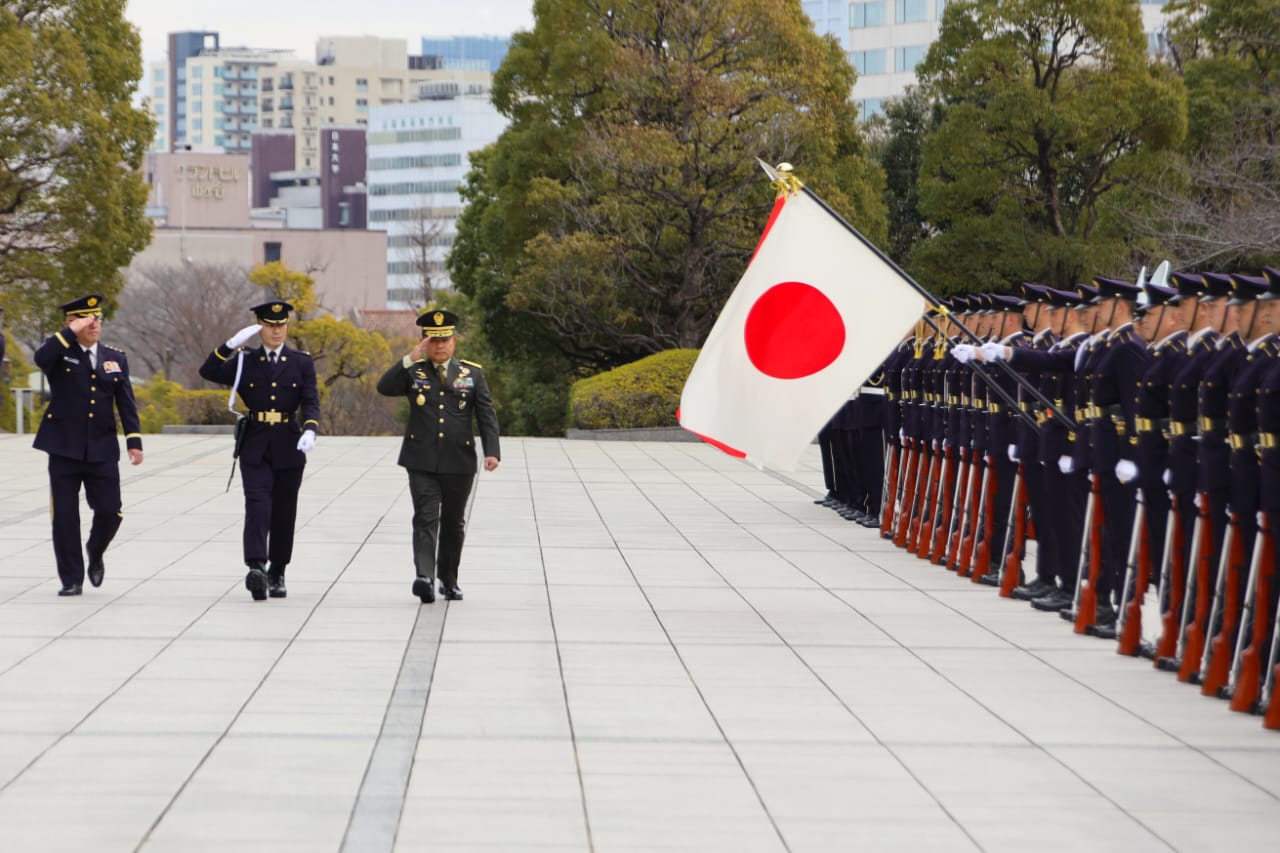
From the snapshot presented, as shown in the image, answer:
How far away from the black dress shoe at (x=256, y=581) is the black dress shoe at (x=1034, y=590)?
15.6 ft

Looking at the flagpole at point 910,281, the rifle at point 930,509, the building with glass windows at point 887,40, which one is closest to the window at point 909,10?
the building with glass windows at point 887,40

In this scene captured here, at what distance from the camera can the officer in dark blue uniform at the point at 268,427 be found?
9945 mm

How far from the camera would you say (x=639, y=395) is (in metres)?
29.3

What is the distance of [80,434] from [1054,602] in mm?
6028

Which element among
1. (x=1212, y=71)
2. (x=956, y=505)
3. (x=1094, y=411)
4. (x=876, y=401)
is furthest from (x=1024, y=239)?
(x=1094, y=411)

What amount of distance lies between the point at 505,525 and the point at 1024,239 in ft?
68.1

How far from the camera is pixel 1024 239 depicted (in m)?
32.9

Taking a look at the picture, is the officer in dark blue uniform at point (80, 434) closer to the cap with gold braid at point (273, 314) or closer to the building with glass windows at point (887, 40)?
the cap with gold braid at point (273, 314)

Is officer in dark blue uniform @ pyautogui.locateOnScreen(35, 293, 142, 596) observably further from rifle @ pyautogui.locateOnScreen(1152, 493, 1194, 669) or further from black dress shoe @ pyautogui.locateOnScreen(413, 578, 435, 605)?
rifle @ pyautogui.locateOnScreen(1152, 493, 1194, 669)

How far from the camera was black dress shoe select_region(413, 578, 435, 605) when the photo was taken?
9.90 meters

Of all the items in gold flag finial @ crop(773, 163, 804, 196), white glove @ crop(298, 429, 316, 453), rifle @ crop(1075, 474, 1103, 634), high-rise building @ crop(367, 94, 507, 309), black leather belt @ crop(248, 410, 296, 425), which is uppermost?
high-rise building @ crop(367, 94, 507, 309)

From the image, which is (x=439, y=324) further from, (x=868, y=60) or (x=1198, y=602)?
(x=868, y=60)

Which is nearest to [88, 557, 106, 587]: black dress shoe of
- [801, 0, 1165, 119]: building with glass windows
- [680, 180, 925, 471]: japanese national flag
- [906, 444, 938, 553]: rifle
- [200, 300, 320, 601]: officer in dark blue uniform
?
[200, 300, 320, 601]: officer in dark blue uniform

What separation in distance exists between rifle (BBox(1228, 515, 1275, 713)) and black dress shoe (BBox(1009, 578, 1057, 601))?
304cm
